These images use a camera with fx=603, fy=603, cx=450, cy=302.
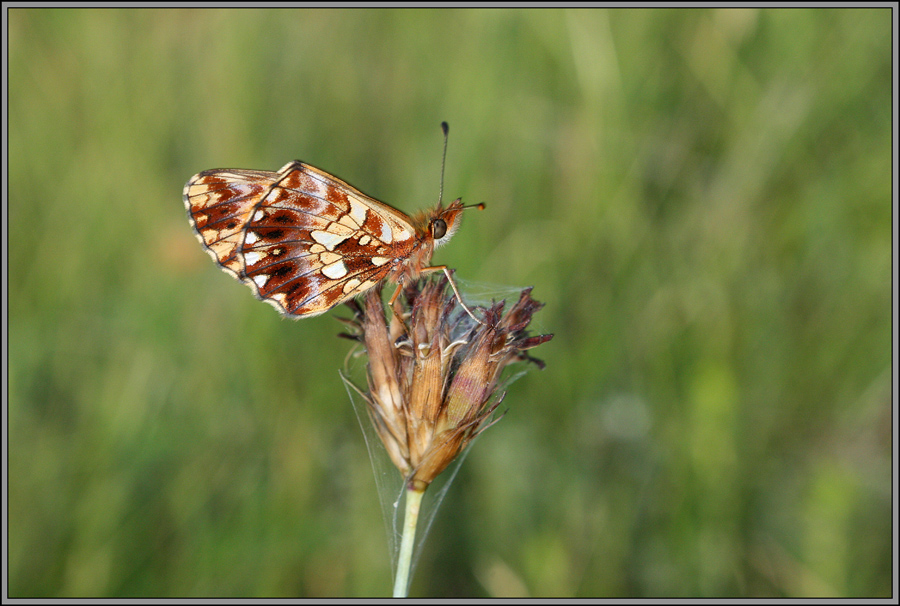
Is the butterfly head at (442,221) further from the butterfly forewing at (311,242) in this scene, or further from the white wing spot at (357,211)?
the white wing spot at (357,211)

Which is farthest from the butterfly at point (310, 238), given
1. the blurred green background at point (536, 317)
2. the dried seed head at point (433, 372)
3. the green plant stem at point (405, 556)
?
the blurred green background at point (536, 317)

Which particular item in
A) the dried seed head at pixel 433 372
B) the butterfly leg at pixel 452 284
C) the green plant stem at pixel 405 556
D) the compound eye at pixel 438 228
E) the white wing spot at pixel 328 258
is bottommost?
the green plant stem at pixel 405 556

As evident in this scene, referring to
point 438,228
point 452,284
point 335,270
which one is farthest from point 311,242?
point 452,284

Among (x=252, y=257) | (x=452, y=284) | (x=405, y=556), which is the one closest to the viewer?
(x=405, y=556)

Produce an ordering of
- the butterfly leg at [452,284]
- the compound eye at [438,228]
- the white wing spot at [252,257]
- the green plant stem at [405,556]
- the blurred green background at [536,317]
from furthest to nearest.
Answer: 1. the blurred green background at [536,317]
2. the compound eye at [438,228]
3. the white wing spot at [252,257]
4. the butterfly leg at [452,284]
5. the green plant stem at [405,556]

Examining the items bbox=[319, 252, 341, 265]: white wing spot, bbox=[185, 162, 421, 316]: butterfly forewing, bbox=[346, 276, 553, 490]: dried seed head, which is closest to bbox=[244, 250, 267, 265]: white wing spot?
bbox=[185, 162, 421, 316]: butterfly forewing

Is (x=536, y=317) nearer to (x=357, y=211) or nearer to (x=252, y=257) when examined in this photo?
(x=357, y=211)
